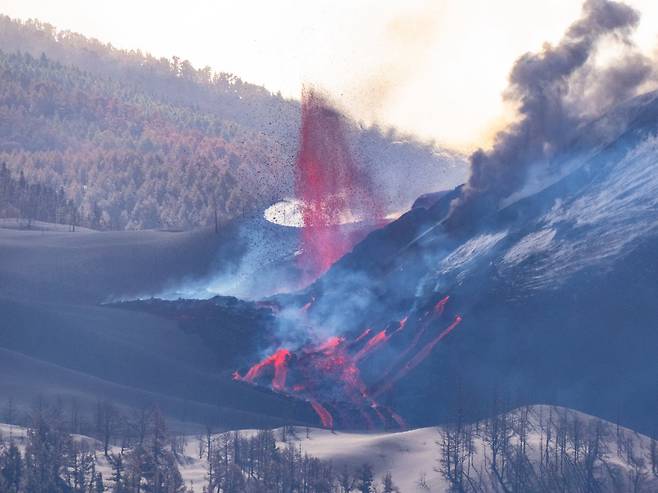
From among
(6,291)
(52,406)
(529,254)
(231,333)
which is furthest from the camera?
(6,291)

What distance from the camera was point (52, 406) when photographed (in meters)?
106

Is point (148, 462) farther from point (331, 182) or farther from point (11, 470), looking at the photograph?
point (331, 182)

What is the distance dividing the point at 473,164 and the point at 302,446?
1627 inches

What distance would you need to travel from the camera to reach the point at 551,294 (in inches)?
4434

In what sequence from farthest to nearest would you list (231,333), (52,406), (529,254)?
(231,333)
(529,254)
(52,406)

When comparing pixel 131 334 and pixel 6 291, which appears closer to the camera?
pixel 131 334

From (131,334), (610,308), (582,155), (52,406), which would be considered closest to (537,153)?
(582,155)

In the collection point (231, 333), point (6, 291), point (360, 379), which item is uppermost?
Result: point (6, 291)

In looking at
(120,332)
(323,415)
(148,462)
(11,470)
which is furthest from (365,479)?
(120,332)

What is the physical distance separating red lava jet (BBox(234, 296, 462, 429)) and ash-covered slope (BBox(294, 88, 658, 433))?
0.91 m

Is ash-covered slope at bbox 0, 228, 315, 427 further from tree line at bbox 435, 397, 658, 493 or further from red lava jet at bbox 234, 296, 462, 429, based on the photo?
tree line at bbox 435, 397, 658, 493

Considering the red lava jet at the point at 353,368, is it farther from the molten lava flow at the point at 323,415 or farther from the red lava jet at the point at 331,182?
the red lava jet at the point at 331,182

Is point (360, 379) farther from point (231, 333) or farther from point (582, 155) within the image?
point (582, 155)

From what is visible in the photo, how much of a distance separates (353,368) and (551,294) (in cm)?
1613
